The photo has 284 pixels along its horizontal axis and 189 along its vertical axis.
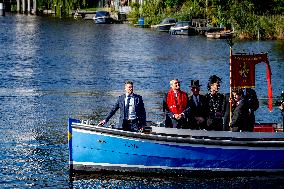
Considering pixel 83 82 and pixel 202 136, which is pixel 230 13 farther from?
pixel 202 136

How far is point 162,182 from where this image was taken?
25906 mm

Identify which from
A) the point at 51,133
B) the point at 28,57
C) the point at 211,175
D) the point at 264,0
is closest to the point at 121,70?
the point at 28,57

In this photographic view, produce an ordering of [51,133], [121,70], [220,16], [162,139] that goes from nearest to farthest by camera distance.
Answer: [162,139], [51,133], [121,70], [220,16]

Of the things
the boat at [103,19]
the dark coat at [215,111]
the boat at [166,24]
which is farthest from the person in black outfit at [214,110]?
the boat at [103,19]

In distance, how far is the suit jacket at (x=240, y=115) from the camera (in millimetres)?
26031

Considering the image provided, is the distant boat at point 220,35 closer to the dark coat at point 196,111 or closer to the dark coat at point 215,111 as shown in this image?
the dark coat at point 215,111

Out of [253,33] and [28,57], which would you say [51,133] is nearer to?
[28,57]

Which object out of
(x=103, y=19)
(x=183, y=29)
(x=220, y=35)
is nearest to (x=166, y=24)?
(x=183, y=29)

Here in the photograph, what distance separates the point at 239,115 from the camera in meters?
26.0

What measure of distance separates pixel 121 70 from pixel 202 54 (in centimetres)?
1520

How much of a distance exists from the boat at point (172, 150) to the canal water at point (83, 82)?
0.35 m

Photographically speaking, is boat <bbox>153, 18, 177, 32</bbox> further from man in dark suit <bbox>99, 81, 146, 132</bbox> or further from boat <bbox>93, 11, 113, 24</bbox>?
man in dark suit <bbox>99, 81, 146, 132</bbox>

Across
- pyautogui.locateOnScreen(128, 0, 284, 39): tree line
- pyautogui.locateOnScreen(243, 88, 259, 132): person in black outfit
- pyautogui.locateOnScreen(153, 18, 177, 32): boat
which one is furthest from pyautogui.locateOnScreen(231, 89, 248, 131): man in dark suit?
pyautogui.locateOnScreen(153, 18, 177, 32): boat

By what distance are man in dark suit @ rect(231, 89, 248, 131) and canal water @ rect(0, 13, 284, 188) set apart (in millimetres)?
1542
